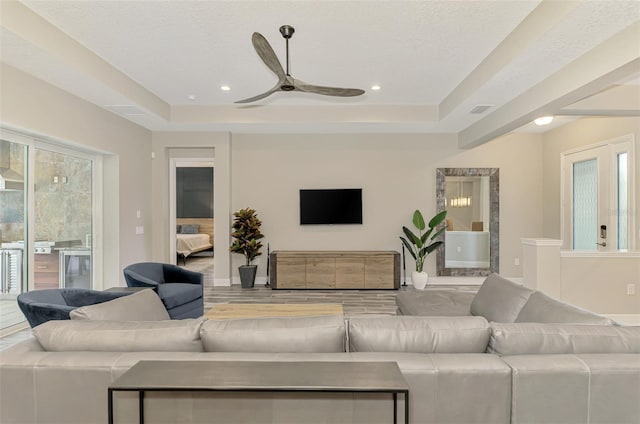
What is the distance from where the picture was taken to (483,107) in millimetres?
4691

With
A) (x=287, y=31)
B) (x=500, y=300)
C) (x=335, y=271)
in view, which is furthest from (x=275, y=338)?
(x=335, y=271)

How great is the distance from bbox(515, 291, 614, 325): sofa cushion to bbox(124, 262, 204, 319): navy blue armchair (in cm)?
312

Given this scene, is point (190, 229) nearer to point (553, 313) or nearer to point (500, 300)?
point (500, 300)

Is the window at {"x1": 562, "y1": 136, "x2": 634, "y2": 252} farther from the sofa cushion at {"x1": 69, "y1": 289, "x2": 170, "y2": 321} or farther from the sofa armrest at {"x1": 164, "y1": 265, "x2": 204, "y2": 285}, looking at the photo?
the sofa cushion at {"x1": 69, "y1": 289, "x2": 170, "y2": 321}

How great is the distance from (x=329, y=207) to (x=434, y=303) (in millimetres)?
3381

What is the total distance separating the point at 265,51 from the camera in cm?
268

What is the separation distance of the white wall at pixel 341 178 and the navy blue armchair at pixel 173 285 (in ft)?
6.57

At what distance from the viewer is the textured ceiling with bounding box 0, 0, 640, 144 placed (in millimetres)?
2811

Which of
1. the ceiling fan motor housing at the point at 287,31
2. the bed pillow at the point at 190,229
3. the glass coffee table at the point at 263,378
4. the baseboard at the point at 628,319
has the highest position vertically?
the ceiling fan motor housing at the point at 287,31

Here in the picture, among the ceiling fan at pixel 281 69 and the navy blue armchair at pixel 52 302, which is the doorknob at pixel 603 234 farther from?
the navy blue armchair at pixel 52 302

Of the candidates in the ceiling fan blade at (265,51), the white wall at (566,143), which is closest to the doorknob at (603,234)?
the white wall at (566,143)

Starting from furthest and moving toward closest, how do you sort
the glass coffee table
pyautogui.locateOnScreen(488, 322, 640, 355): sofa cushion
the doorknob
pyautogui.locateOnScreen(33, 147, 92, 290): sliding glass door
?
Answer: the doorknob, pyautogui.locateOnScreen(33, 147, 92, 290): sliding glass door, pyautogui.locateOnScreen(488, 322, 640, 355): sofa cushion, the glass coffee table

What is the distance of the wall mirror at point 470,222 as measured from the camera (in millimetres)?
6473

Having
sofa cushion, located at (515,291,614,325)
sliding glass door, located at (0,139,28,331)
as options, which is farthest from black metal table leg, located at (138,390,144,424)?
sliding glass door, located at (0,139,28,331)
